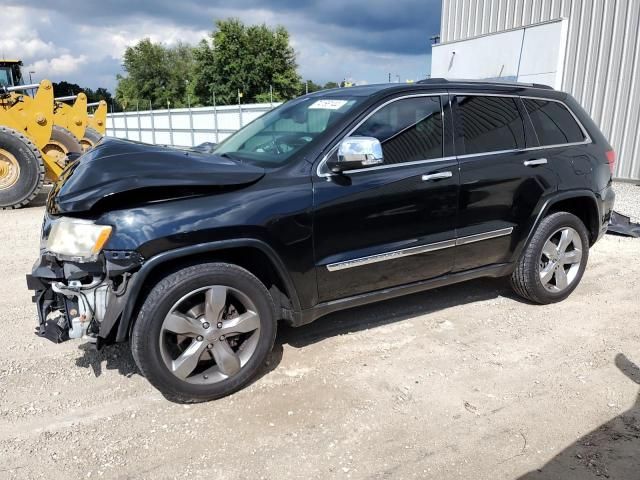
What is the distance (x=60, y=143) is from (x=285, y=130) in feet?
28.1

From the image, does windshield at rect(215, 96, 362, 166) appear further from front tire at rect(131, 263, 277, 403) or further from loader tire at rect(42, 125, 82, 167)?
loader tire at rect(42, 125, 82, 167)

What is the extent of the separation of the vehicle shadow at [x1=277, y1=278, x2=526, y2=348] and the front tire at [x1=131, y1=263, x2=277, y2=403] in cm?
76

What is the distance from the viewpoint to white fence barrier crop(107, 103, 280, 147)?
1820 cm

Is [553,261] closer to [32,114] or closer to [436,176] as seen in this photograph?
[436,176]

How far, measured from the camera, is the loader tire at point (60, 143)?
1058cm

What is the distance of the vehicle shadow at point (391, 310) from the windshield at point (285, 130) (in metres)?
1.43

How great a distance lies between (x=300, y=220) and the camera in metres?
3.17

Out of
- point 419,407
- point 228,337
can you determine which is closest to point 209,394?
point 228,337

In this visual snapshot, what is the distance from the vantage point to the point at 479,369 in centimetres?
351

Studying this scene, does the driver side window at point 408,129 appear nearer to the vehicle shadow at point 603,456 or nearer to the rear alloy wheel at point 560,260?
the rear alloy wheel at point 560,260

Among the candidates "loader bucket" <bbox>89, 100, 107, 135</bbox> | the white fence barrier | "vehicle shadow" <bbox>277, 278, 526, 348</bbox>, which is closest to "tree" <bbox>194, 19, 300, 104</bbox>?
the white fence barrier

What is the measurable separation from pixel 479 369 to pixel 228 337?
1.72 m

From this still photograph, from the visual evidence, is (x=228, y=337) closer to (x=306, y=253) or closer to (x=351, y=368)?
(x=306, y=253)

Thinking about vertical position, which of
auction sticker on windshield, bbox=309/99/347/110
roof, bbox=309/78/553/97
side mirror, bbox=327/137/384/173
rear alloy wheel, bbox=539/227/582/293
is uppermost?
roof, bbox=309/78/553/97
